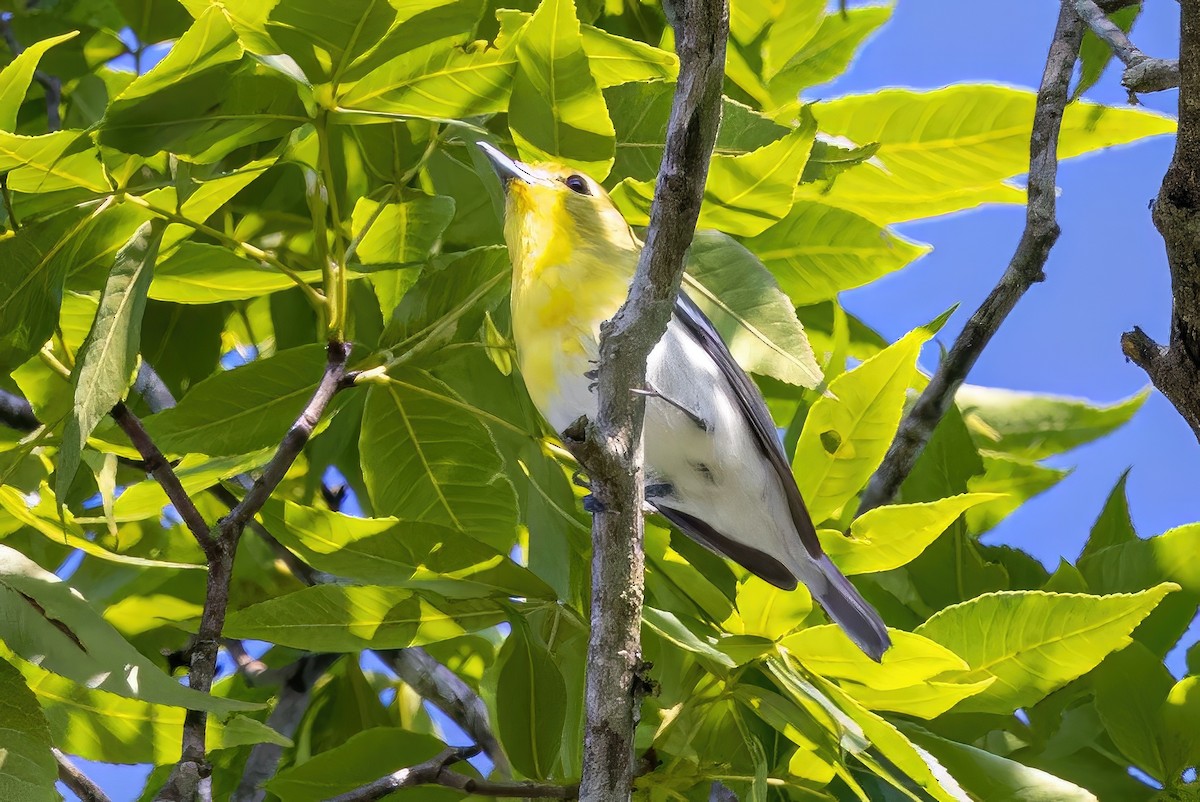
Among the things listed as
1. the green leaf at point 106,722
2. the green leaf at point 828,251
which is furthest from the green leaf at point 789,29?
the green leaf at point 106,722

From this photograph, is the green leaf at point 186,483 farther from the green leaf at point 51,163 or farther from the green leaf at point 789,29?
the green leaf at point 789,29

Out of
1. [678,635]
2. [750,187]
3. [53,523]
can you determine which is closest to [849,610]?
[678,635]

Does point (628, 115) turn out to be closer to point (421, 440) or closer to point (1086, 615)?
point (421, 440)

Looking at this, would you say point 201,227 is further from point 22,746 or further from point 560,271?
point 22,746

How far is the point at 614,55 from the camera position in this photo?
2.00m

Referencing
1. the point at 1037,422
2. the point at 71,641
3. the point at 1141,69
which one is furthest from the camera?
the point at 1037,422

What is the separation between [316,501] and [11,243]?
942mm

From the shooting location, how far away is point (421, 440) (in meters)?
2.06

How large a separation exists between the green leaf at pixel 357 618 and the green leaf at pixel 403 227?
0.58m

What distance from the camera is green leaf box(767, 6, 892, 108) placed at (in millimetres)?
2502

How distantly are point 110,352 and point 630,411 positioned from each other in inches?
28.3

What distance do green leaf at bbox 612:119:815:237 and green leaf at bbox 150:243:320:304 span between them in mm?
595

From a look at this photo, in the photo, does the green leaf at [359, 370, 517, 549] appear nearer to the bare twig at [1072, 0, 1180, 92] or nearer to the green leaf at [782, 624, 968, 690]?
the green leaf at [782, 624, 968, 690]

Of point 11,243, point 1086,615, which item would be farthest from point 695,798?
point 11,243
